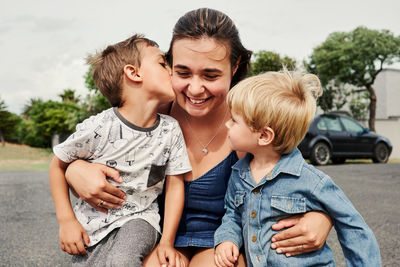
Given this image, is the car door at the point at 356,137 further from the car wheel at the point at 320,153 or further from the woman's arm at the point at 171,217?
the woman's arm at the point at 171,217

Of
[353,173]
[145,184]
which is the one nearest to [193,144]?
[145,184]

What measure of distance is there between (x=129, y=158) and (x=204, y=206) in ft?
1.64

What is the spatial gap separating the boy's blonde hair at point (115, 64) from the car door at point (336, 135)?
10.3 m

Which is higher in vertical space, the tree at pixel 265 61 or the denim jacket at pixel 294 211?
the denim jacket at pixel 294 211

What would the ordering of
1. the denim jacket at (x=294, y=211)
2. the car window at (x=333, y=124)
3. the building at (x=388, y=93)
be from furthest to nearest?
the building at (x=388, y=93) < the car window at (x=333, y=124) < the denim jacket at (x=294, y=211)

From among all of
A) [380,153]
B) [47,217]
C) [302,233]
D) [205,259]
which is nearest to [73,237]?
[205,259]

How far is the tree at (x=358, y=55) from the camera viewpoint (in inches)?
869

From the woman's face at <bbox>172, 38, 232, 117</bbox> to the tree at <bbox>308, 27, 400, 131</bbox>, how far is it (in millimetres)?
22136

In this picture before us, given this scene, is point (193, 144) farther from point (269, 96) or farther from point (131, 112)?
point (269, 96)

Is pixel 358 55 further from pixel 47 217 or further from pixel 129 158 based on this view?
pixel 129 158

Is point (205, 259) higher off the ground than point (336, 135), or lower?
higher

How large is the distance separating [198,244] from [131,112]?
0.78 m

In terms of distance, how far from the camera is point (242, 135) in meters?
1.71

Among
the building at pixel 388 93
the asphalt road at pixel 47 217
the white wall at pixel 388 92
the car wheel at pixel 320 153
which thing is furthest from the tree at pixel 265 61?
the white wall at pixel 388 92
